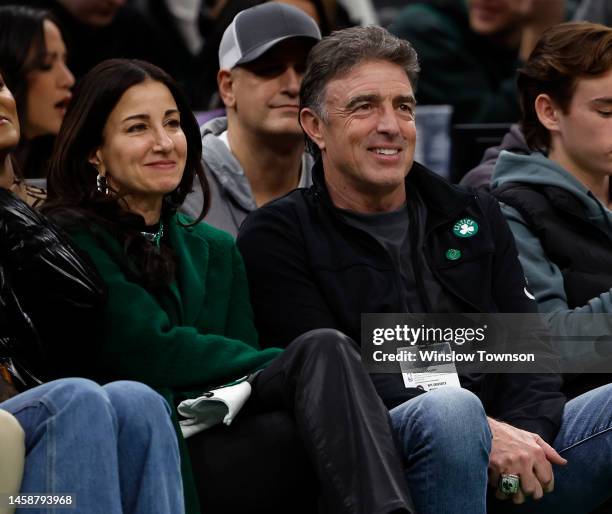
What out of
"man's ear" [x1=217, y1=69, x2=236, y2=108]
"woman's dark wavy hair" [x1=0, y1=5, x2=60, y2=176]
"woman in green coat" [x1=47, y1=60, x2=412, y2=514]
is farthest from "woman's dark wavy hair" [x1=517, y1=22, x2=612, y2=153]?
"woman's dark wavy hair" [x1=0, y1=5, x2=60, y2=176]

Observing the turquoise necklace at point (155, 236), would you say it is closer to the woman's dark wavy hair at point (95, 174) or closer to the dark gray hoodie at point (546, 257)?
the woman's dark wavy hair at point (95, 174)

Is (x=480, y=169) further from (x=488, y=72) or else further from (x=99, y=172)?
(x=488, y=72)

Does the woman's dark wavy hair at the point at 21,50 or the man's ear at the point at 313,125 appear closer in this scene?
the man's ear at the point at 313,125

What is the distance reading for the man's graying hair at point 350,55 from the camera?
364 cm

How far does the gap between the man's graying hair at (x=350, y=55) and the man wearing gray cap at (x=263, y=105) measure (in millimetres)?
509

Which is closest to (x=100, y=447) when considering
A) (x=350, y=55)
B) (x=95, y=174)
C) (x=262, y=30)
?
(x=95, y=174)

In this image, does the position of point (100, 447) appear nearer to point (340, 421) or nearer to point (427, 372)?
point (340, 421)

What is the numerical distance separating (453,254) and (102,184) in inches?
33.3

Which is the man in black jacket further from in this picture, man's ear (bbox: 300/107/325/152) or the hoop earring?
the hoop earring

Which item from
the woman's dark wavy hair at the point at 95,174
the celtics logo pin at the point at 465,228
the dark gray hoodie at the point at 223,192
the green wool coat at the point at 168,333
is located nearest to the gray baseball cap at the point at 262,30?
the dark gray hoodie at the point at 223,192

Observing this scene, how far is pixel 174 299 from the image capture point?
11.0 ft

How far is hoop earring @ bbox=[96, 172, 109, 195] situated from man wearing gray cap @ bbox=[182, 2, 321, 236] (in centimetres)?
76

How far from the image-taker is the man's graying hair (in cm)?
364

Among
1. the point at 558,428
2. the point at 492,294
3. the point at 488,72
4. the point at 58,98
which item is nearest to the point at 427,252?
the point at 492,294
